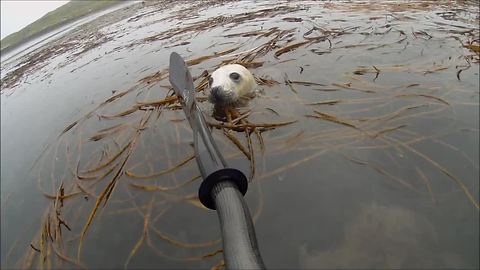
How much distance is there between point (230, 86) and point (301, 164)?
273cm

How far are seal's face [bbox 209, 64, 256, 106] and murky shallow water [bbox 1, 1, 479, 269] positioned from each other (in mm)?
364

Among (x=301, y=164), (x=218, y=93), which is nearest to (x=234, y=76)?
(x=218, y=93)

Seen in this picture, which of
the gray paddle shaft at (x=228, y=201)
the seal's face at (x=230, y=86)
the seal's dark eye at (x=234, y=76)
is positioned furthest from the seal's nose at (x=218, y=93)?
the gray paddle shaft at (x=228, y=201)

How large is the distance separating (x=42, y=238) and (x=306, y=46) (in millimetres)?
7781

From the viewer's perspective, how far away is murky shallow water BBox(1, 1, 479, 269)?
376cm

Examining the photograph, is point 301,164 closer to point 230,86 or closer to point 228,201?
point 228,201

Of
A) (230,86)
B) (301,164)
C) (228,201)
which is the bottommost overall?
(301,164)

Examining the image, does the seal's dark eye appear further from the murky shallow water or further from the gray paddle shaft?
the gray paddle shaft

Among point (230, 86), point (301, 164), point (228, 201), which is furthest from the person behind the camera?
point (230, 86)

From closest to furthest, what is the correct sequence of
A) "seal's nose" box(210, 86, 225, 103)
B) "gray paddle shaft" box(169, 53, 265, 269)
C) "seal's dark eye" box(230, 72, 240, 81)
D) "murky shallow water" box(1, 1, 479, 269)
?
"gray paddle shaft" box(169, 53, 265, 269)
"murky shallow water" box(1, 1, 479, 269)
"seal's nose" box(210, 86, 225, 103)
"seal's dark eye" box(230, 72, 240, 81)

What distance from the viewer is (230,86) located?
7027 mm

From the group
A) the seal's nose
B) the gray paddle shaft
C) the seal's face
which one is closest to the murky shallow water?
the seal's face

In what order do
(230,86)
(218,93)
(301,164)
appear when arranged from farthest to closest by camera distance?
(230,86), (218,93), (301,164)

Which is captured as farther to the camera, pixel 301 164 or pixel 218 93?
pixel 218 93
